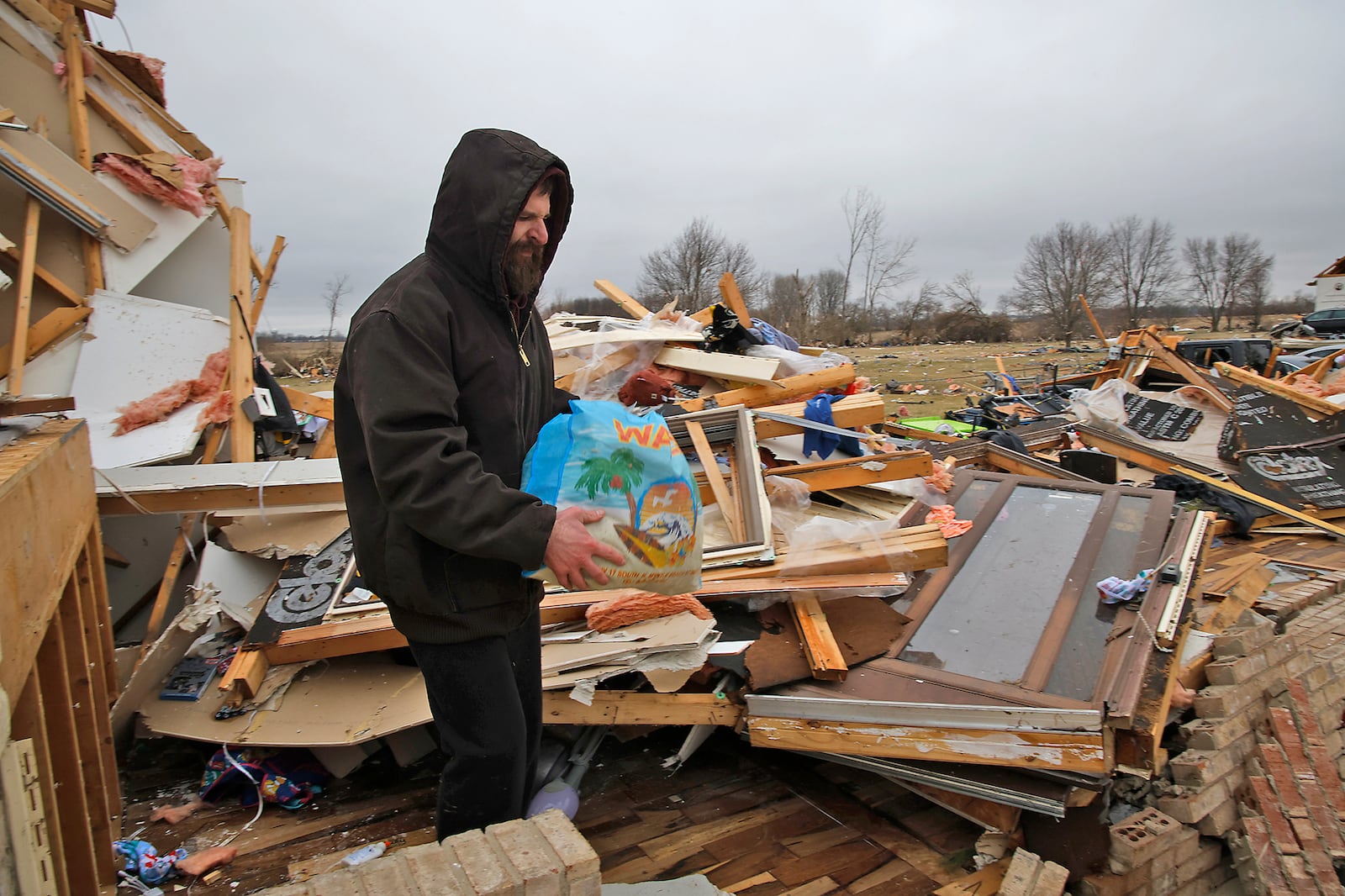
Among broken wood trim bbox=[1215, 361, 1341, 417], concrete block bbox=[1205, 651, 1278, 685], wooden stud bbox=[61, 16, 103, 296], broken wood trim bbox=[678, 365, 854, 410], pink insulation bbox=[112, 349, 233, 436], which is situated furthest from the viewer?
broken wood trim bbox=[1215, 361, 1341, 417]

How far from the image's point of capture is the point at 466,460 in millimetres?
1415

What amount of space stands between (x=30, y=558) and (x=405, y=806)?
1.53 m

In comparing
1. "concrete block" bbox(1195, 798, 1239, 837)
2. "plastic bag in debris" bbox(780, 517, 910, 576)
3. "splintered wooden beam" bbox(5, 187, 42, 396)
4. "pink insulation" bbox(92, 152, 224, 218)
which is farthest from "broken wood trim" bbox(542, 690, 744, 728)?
"pink insulation" bbox(92, 152, 224, 218)

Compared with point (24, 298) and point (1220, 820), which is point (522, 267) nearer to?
point (1220, 820)

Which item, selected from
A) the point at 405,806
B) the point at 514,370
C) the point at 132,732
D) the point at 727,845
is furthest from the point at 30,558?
the point at 727,845

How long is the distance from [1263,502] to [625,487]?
6.97 meters

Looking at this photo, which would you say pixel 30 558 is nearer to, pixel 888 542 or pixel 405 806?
pixel 405 806

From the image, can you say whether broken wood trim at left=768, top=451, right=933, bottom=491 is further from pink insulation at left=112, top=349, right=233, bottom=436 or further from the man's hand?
pink insulation at left=112, top=349, right=233, bottom=436

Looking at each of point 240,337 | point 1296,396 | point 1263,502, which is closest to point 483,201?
point 240,337

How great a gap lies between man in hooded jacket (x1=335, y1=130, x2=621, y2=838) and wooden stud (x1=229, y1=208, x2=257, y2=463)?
3147 millimetres

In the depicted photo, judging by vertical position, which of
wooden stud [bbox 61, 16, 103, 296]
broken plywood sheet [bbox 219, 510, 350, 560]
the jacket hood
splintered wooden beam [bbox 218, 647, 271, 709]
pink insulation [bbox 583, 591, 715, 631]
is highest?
wooden stud [bbox 61, 16, 103, 296]

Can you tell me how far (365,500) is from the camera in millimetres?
1553

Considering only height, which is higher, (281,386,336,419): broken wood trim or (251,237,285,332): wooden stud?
(251,237,285,332): wooden stud

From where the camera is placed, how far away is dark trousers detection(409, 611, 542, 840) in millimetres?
1672
